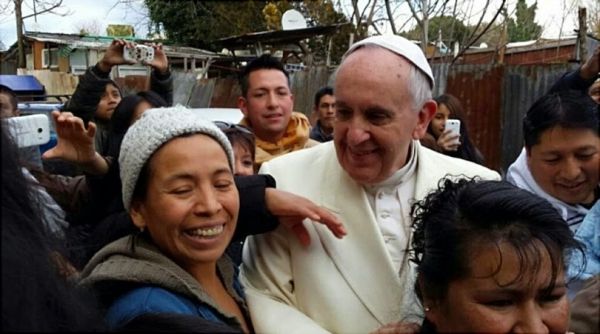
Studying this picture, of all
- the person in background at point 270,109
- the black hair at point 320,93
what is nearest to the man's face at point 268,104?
the person in background at point 270,109

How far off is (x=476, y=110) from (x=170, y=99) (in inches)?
206

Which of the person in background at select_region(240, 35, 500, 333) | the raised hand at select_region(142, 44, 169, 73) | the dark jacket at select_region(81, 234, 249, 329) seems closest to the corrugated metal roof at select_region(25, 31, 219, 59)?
the raised hand at select_region(142, 44, 169, 73)

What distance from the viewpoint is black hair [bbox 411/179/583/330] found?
3.92 ft

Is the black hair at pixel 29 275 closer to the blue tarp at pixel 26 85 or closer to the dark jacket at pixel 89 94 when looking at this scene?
the dark jacket at pixel 89 94

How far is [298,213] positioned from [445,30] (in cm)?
436

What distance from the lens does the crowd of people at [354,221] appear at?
1.20 meters

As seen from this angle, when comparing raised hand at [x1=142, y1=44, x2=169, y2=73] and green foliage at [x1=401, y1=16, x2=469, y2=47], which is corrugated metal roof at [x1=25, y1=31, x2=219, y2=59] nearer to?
raised hand at [x1=142, y1=44, x2=169, y2=73]

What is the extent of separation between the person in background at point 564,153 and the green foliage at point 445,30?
2600 millimetres

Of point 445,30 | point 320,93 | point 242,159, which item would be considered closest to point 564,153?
point 242,159

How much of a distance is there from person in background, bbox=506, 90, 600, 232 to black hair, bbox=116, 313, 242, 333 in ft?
3.85

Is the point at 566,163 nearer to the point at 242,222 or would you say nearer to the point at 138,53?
the point at 242,222

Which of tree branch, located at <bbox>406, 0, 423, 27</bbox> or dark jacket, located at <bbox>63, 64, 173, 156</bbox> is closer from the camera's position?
dark jacket, located at <bbox>63, 64, 173, 156</bbox>

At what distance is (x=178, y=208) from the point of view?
1.45 meters

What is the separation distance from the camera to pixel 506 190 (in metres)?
1.30
